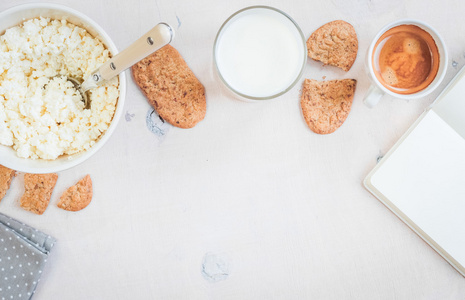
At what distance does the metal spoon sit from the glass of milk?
178 millimetres

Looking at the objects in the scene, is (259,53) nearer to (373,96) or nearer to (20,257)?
(373,96)

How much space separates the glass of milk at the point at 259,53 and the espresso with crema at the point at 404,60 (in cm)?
17

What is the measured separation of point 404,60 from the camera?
0.82m

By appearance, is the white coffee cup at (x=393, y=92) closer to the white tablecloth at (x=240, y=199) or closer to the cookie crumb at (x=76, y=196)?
the white tablecloth at (x=240, y=199)

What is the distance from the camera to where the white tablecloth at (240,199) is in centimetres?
84

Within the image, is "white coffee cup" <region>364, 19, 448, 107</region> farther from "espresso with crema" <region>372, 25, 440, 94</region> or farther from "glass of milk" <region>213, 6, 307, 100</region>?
"glass of milk" <region>213, 6, 307, 100</region>

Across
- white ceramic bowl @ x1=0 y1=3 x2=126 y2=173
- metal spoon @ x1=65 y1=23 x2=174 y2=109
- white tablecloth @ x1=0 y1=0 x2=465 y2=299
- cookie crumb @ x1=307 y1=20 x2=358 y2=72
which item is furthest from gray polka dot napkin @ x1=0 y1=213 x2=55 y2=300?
cookie crumb @ x1=307 y1=20 x2=358 y2=72

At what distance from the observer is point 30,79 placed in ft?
2.49

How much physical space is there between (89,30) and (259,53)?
0.30m

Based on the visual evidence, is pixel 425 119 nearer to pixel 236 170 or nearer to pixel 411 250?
pixel 411 250

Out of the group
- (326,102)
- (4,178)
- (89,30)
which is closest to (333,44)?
(326,102)

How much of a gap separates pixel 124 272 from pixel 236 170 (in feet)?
0.99

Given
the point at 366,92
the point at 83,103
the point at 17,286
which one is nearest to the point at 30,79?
the point at 83,103

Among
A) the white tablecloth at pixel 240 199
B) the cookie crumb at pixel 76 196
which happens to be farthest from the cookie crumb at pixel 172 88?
the cookie crumb at pixel 76 196
